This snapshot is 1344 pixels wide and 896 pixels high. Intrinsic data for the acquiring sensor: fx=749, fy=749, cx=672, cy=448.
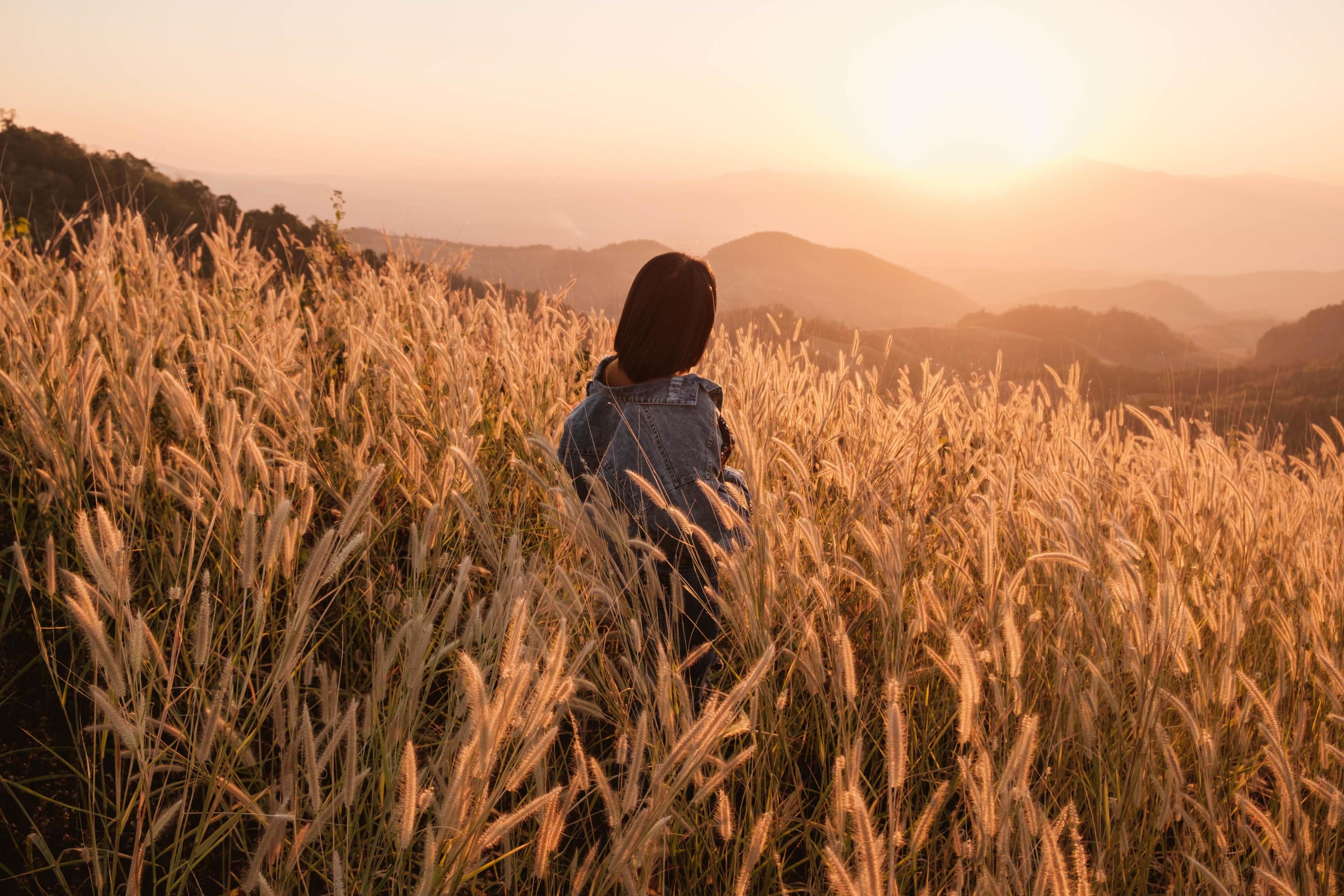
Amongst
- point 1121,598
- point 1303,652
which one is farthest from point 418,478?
point 1303,652

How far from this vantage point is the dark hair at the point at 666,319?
2.12m

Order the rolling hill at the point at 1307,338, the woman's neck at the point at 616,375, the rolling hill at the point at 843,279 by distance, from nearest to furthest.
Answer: the woman's neck at the point at 616,375 < the rolling hill at the point at 1307,338 < the rolling hill at the point at 843,279

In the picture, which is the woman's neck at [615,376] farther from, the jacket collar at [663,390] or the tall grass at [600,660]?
the tall grass at [600,660]

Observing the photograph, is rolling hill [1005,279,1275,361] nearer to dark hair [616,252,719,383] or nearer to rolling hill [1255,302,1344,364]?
rolling hill [1255,302,1344,364]

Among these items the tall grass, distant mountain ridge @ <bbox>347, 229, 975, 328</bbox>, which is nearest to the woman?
the tall grass

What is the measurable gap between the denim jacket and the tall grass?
0.19 metres

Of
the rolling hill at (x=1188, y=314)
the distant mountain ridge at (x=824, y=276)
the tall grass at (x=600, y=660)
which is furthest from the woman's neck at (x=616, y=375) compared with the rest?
the rolling hill at (x=1188, y=314)

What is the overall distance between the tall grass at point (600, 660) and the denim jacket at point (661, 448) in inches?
7.4

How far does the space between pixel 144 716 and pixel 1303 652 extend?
2.16m

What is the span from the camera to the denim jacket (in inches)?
77.1

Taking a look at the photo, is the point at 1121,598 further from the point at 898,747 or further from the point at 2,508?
the point at 2,508

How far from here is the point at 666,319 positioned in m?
2.12

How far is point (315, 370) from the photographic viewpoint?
2941 millimetres

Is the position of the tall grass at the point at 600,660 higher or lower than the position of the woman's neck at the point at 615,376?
lower
